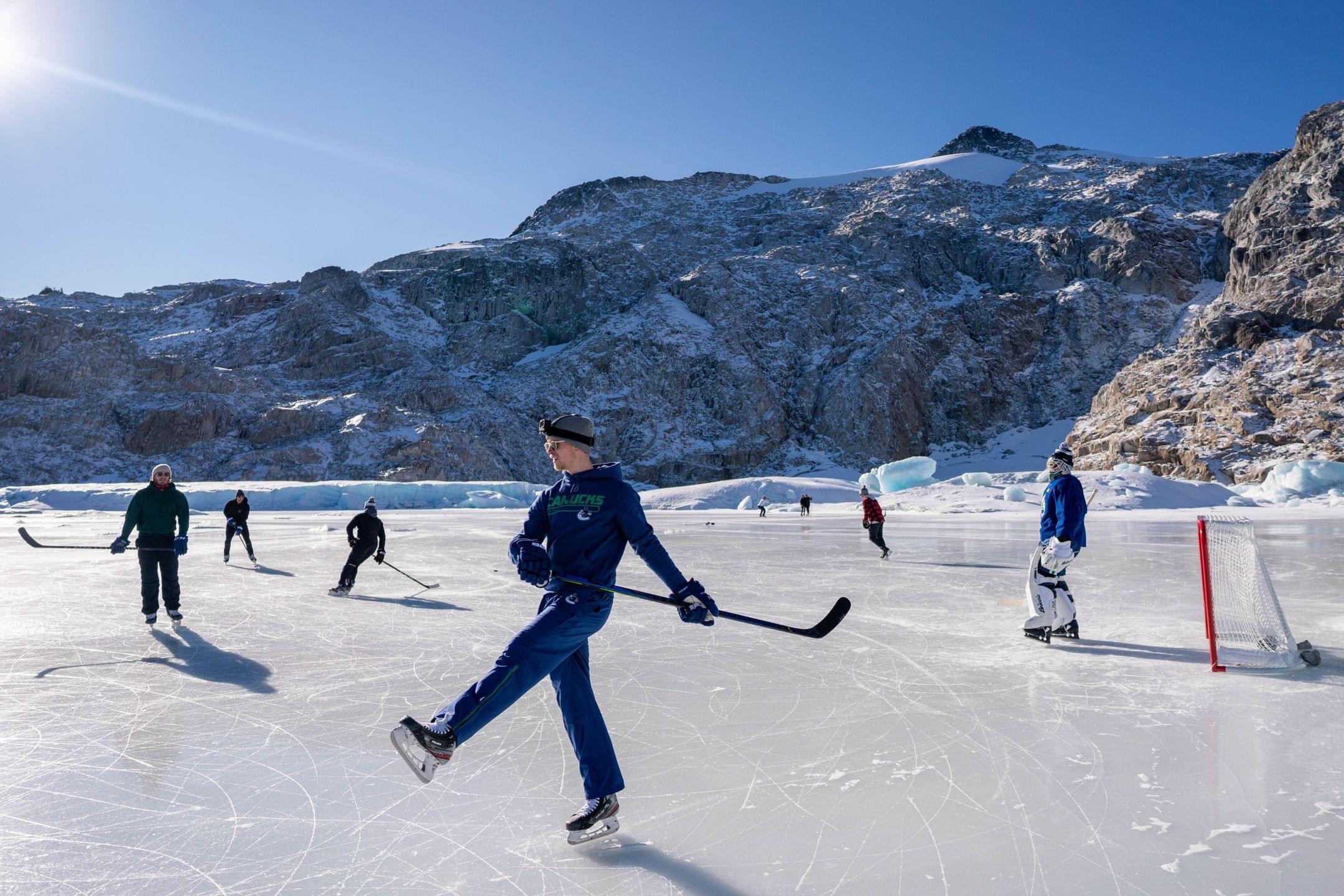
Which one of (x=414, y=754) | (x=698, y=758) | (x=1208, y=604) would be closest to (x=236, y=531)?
(x=698, y=758)

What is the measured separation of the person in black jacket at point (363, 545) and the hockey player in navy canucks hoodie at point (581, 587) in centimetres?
769

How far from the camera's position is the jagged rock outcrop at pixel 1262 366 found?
1689 inches

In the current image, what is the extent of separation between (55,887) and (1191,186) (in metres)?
139

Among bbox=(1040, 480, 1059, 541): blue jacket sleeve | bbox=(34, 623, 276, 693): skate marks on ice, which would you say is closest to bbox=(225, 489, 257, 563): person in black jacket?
bbox=(34, 623, 276, 693): skate marks on ice

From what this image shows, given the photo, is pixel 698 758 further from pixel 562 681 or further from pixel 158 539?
pixel 158 539

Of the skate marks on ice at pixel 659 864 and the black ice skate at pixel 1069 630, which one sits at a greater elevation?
the skate marks on ice at pixel 659 864

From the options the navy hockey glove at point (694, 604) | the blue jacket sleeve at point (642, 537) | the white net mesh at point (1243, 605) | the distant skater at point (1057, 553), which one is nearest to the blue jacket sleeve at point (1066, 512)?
the distant skater at point (1057, 553)

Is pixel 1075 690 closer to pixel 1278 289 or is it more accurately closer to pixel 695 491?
pixel 695 491

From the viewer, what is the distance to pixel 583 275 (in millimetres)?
101000

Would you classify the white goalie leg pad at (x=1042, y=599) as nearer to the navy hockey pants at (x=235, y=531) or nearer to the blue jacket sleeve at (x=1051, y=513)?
the blue jacket sleeve at (x=1051, y=513)

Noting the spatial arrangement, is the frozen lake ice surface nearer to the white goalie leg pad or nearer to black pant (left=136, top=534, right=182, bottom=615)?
the white goalie leg pad

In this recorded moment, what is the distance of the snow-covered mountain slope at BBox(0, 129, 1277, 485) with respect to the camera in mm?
71062

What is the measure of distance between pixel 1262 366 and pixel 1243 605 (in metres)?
53.1

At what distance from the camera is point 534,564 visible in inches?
126
